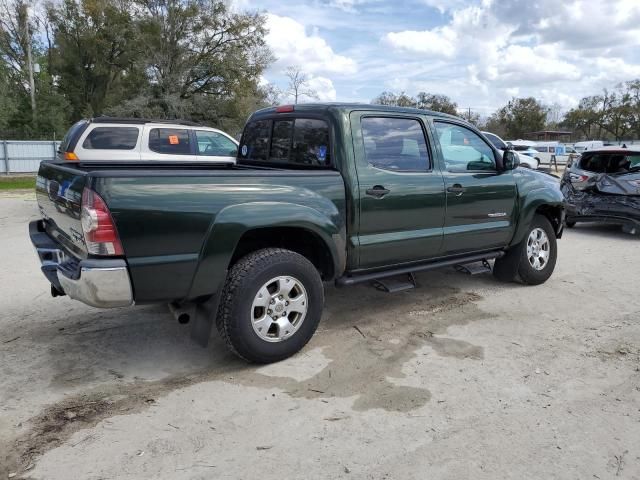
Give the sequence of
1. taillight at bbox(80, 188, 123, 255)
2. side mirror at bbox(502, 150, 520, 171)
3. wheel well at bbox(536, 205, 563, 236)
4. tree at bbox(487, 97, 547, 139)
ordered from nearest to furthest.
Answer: taillight at bbox(80, 188, 123, 255) → side mirror at bbox(502, 150, 520, 171) → wheel well at bbox(536, 205, 563, 236) → tree at bbox(487, 97, 547, 139)

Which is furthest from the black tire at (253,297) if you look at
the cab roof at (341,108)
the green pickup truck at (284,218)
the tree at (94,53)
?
the tree at (94,53)

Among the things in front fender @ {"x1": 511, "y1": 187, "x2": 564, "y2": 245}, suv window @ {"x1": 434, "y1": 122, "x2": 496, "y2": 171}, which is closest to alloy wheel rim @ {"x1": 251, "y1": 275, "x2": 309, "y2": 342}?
suv window @ {"x1": 434, "y1": 122, "x2": 496, "y2": 171}

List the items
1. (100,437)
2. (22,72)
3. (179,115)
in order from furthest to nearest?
(22,72) → (179,115) → (100,437)

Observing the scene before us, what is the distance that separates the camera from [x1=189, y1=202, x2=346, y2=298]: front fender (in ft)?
11.5

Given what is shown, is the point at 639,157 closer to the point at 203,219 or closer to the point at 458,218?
the point at 458,218

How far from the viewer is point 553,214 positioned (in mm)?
6199

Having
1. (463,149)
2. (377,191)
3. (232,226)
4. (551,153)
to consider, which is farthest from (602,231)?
(551,153)

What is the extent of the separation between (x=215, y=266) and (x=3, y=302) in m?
2.89

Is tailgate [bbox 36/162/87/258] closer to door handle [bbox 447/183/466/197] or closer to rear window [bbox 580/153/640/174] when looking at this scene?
door handle [bbox 447/183/466/197]

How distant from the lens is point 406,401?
11.3ft

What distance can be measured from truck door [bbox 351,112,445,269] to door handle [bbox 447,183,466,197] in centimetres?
12

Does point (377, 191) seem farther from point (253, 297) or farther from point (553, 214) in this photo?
point (553, 214)

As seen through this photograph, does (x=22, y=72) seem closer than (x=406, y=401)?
No

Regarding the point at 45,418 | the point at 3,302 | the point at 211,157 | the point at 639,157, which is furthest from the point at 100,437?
the point at 639,157
